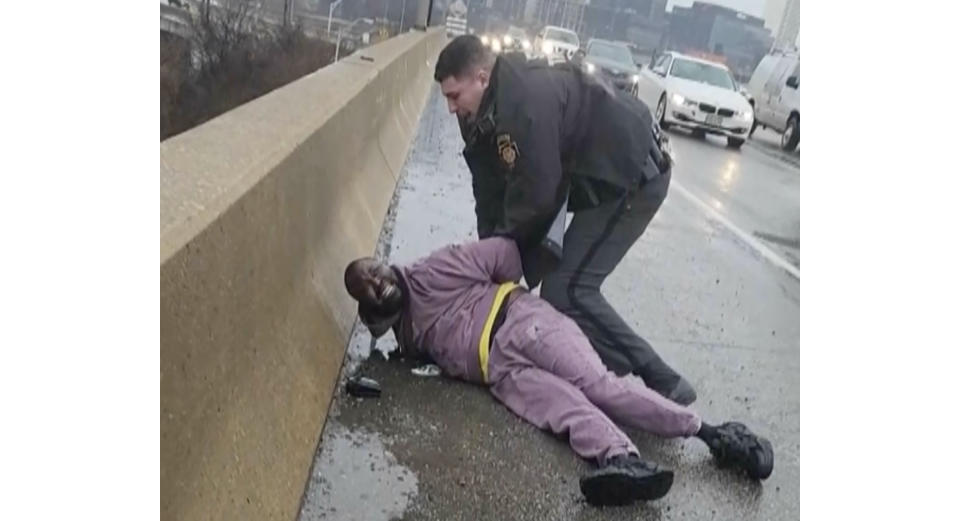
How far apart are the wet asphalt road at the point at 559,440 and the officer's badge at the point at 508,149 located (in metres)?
0.93

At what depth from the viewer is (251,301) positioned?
9.18 ft

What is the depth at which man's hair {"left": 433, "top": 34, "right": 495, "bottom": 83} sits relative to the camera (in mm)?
4219

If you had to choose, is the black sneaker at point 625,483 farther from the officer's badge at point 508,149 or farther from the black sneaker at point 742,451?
the officer's badge at point 508,149

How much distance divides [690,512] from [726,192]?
10250mm

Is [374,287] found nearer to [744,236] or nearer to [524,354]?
[524,354]

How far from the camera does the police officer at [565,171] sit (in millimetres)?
4195

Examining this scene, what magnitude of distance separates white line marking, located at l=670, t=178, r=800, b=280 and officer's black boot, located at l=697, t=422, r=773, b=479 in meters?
3.71

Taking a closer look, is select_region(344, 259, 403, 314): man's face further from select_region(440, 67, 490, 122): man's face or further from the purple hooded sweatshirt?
select_region(440, 67, 490, 122): man's face

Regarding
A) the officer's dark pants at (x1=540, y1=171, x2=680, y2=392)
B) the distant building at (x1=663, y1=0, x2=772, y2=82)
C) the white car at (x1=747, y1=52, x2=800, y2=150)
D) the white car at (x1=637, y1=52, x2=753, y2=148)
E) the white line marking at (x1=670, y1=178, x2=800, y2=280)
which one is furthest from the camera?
the white car at (x1=637, y1=52, x2=753, y2=148)

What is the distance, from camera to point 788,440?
459cm

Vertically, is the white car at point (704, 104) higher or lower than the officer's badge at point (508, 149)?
lower

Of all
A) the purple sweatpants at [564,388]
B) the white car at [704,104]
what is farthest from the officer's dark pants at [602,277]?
the white car at [704,104]

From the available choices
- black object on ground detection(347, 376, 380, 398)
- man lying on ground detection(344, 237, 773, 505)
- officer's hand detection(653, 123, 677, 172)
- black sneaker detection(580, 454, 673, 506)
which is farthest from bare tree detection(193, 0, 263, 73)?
black sneaker detection(580, 454, 673, 506)
